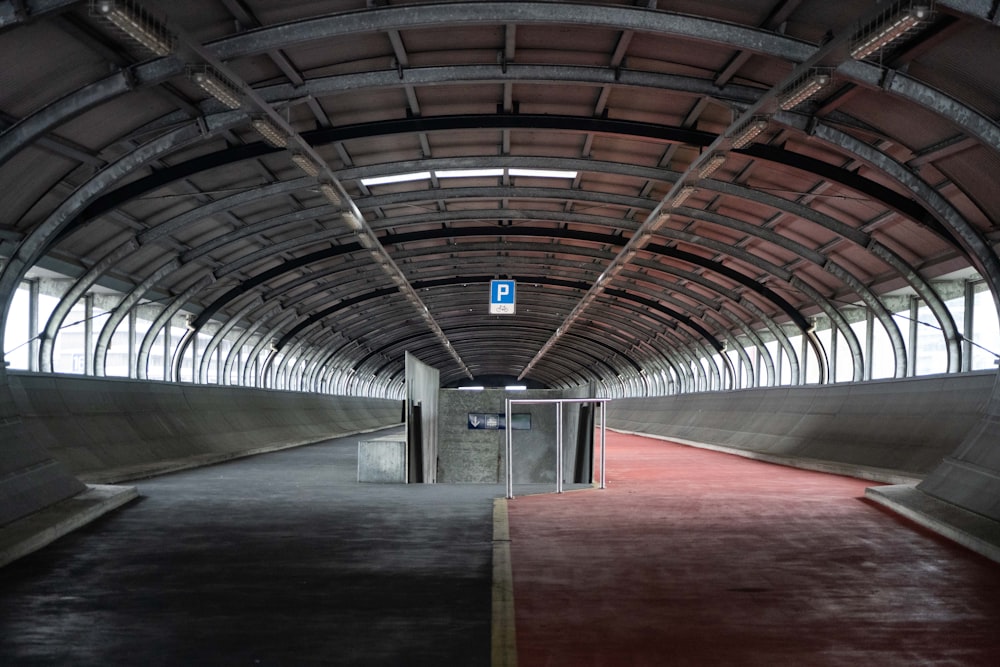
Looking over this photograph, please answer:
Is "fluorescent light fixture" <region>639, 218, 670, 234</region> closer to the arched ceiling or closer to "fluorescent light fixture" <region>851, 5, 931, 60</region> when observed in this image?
the arched ceiling

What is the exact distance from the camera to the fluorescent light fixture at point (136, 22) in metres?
9.68

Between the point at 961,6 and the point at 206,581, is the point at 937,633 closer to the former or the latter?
the point at 206,581

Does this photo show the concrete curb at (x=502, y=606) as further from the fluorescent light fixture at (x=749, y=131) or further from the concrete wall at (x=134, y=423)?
the fluorescent light fixture at (x=749, y=131)

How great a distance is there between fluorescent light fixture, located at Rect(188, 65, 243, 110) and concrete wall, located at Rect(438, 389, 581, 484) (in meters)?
13.2

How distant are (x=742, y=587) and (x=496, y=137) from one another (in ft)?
43.8

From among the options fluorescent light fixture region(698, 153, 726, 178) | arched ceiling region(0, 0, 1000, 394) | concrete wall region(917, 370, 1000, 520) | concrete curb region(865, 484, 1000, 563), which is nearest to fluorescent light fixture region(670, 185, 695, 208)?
arched ceiling region(0, 0, 1000, 394)

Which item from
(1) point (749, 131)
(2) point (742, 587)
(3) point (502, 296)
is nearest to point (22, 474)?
(2) point (742, 587)

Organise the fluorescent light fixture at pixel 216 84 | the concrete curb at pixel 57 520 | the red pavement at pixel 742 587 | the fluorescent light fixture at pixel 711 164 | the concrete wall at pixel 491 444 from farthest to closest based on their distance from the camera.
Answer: the concrete wall at pixel 491 444 → the fluorescent light fixture at pixel 711 164 → the fluorescent light fixture at pixel 216 84 → the concrete curb at pixel 57 520 → the red pavement at pixel 742 587

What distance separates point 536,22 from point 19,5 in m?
6.31

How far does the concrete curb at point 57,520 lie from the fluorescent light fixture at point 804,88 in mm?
10866

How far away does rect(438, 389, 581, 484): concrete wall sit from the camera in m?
25.6

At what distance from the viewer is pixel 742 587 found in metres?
8.55

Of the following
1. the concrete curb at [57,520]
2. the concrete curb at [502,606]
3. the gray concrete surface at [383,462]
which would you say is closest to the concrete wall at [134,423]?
the concrete curb at [57,520]

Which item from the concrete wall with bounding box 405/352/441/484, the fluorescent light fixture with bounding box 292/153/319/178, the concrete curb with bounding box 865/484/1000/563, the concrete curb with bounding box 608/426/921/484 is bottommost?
the concrete curb with bounding box 865/484/1000/563
